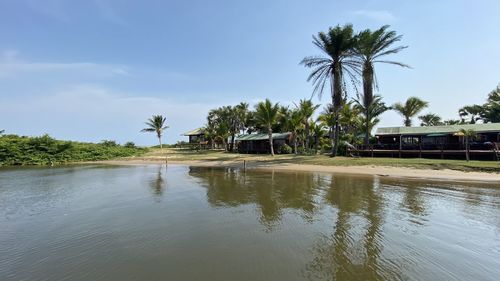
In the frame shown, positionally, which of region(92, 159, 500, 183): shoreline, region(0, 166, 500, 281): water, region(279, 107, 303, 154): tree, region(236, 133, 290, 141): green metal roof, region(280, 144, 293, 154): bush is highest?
region(279, 107, 303, 154): tree

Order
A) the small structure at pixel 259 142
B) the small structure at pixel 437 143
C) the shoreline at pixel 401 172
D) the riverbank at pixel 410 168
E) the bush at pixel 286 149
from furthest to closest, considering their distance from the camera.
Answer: the small structure at pixel 259 142, the bush at pixel 286 149, the small structure at pixel 437 143, the riverbank at pixel 410 168, the shoreline at pixel 401 172

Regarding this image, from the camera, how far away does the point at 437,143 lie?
3328 centimetres

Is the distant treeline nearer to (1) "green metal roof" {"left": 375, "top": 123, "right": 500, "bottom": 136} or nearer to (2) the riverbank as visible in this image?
(2) the riverbank

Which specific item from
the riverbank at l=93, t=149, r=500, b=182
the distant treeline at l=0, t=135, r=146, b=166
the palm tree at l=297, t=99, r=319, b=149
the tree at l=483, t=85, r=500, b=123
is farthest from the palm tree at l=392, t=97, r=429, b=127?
the distant treeline at l=0, t=135, r=146, b=166

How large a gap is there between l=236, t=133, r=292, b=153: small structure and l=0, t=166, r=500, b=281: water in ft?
100

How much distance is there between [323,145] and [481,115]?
30.9 metres

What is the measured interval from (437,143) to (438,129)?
2.00 metres

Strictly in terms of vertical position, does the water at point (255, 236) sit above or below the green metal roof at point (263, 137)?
below

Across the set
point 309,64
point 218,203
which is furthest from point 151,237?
point 309,64

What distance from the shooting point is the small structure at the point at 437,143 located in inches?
1061

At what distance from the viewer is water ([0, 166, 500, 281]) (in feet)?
19.8

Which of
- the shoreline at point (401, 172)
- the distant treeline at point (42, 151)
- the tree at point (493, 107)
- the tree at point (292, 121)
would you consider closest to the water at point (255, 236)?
the shoreline at point (401, 172)

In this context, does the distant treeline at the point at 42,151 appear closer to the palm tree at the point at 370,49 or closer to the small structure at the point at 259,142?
the small structure at the point at 259,142

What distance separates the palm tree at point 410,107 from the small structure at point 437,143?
11.9 meters
